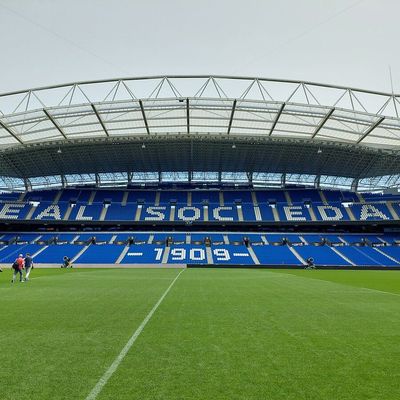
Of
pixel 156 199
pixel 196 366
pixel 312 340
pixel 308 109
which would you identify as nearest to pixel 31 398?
pixel 196 366

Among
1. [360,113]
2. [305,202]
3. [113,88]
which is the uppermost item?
[113,88]

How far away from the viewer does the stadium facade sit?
35122mm

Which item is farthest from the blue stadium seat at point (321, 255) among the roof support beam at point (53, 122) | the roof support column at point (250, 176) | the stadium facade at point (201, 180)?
the roof support beam at point (53, 122)

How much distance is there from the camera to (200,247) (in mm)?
47531

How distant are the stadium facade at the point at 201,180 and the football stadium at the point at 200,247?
28 cm

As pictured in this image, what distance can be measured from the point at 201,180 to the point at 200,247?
1442 cm

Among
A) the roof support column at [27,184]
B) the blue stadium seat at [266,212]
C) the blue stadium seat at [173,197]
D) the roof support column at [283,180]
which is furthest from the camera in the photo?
the blue stadium seat at [173,197]

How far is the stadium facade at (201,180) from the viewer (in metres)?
35.1

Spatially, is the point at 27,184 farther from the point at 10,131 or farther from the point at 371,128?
the point at 371,128

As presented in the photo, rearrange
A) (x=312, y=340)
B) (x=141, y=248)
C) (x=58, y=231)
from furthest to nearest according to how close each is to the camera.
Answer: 1. (x=58, y=231)
2. (x=141, y=248)
3. (x=312, y=340)

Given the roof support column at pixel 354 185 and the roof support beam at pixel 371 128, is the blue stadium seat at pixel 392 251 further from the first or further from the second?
the roof support beam at pixel 371 128

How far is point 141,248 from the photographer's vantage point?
47.2 metres

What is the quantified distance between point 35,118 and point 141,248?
21.2 meters

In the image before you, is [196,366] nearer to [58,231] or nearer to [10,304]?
[10,304]
